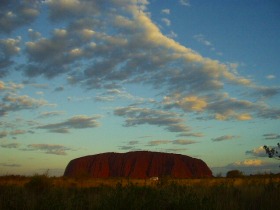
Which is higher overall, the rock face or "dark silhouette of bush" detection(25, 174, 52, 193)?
the rock face

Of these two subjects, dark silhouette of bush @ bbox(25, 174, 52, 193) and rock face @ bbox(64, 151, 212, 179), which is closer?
dark silhouette of bush @ bbox(25, 174, 52, 193)

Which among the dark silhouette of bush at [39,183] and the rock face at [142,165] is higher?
the rock face at [142,165]

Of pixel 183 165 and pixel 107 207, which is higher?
pixel 183 165

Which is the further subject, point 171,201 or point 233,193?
point 233,193

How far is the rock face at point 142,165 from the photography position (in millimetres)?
121662

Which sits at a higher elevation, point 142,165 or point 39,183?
point 142,165

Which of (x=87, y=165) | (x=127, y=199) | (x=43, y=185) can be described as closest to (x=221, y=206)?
(x=127, y=199)

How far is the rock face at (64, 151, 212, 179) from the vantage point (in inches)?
4790

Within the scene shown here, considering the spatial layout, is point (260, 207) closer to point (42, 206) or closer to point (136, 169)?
point (42, 206)

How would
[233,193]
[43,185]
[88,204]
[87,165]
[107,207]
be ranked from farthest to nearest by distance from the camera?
[87,165] → [43,185] → [233,193] → [88,204] → [107,207]

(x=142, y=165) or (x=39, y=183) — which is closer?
(x=39, y=183)

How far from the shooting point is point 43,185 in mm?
24109

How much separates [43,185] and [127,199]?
49.7 ft

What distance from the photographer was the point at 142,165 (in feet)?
410
